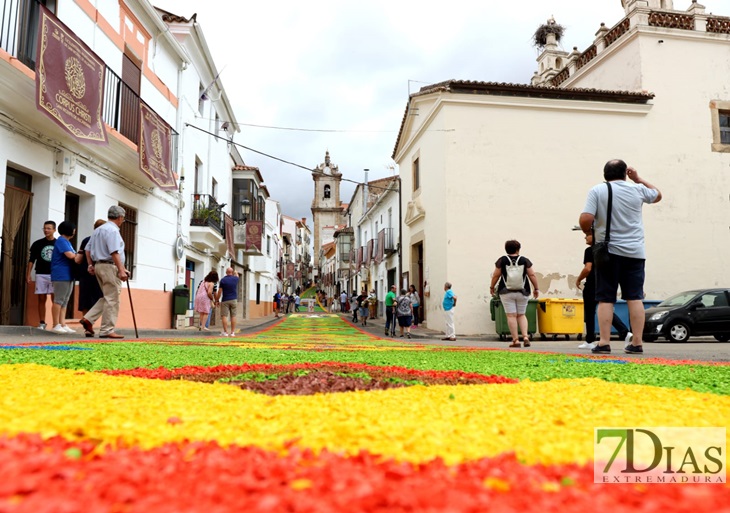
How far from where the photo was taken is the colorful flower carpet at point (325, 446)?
84 cm

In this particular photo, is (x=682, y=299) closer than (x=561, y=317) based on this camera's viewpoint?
Yes

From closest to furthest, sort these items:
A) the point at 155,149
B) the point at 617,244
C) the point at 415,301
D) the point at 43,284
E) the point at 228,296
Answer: the point at 617,244, the point at 43,284, the point at 228,296, the point at 155,149, the point at 415,301

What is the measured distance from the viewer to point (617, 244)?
14.8 ft

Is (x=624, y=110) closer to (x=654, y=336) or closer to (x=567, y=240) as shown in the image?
(x=567, y=240)

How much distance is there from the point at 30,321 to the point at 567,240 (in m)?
13.5

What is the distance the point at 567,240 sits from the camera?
592 inches

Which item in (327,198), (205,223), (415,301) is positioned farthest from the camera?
(327,198)

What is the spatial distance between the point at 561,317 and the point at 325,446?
12.4m

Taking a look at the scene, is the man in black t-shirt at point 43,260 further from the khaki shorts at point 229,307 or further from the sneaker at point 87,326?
the khaki shorts at point 229,307

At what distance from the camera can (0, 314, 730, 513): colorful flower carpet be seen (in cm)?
84

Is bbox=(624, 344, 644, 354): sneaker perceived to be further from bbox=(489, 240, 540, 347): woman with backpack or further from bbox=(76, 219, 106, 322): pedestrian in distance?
bbox=(76, 219, 106, 322): pedestrian in distance

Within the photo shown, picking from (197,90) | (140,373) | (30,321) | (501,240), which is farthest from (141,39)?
(140,373)

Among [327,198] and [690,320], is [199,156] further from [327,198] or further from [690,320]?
[327,198]

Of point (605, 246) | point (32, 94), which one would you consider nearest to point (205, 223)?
point (32, 94)
